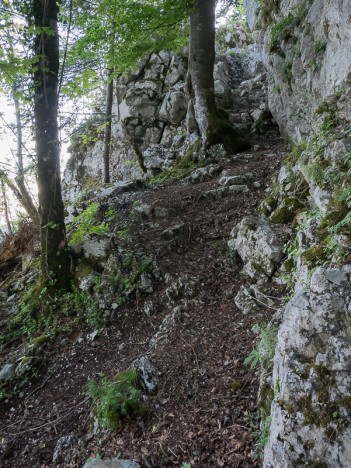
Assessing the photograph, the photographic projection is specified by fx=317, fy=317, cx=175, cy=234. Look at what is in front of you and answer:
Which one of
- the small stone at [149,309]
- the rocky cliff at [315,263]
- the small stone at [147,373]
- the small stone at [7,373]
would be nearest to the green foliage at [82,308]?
the small stone at [149,309]

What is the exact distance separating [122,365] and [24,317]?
2669 millimetres

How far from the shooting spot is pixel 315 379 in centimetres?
225

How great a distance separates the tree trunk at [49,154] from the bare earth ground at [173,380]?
143 cm

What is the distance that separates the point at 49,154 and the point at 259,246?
420cm

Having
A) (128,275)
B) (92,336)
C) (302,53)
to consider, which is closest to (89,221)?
(128,275)

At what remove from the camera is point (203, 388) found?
11.6ft

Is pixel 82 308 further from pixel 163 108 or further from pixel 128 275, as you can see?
pixel 163 108

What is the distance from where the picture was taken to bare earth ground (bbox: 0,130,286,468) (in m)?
3.04

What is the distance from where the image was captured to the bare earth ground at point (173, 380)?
304 cm

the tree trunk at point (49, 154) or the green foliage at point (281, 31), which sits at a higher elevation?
the green foliage at point (281, 31)

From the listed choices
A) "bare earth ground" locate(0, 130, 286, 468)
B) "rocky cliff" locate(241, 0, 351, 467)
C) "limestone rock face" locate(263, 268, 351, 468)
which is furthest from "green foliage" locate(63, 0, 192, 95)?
"limestone rock face" locate(263, 268, 351, 468)

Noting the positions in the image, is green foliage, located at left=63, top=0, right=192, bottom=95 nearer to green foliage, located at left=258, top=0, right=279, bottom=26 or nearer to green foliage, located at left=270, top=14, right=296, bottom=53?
green foliage, located at left=258, top=0, right=279, bottom=26

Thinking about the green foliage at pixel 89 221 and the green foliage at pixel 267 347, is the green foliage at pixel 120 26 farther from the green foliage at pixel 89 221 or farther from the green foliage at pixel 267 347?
the green foliage at pixel 267 347

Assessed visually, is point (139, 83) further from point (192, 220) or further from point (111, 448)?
point (111, 448)
